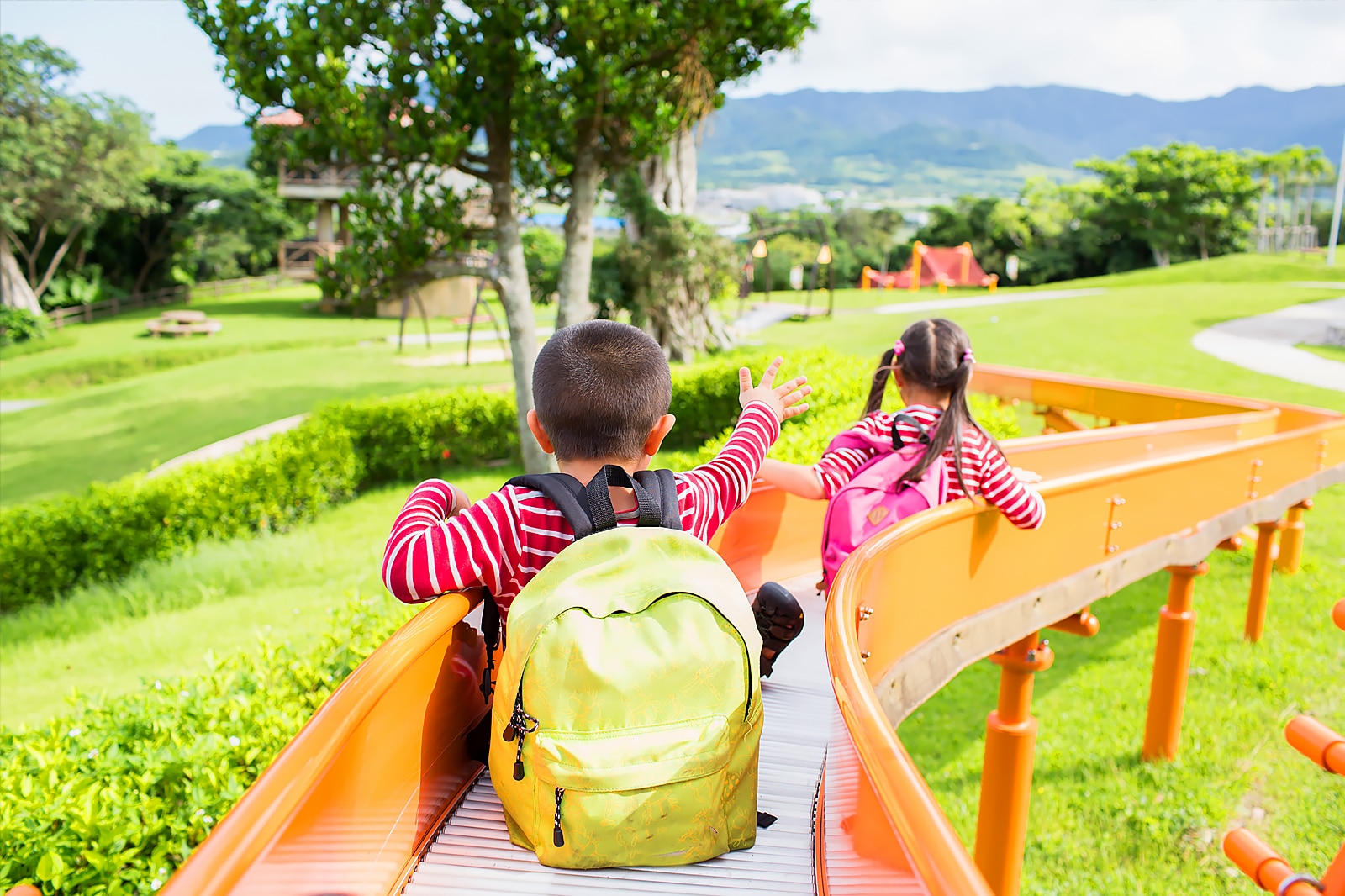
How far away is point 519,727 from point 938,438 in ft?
6.10

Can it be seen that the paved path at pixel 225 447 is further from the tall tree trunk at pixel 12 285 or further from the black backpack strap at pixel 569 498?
the tall tree trunk at pixel 12 285

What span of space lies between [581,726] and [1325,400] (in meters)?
14.6

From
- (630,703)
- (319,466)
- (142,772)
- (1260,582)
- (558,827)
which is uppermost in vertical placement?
(630,703)

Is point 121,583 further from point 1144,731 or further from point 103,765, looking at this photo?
point 1144,731

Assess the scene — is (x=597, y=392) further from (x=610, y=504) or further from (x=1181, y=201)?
(x=1181, y=201)

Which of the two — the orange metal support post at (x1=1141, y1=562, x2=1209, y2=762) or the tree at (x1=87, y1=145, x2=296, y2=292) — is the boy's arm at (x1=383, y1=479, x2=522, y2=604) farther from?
the tree at (x1=87, y1=145, x2=296, y2=292)

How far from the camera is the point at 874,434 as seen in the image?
114 inches

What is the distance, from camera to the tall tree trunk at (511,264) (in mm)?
→ 9008

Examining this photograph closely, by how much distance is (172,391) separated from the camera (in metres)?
17.1

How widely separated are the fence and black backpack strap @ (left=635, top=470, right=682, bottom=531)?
30355mm

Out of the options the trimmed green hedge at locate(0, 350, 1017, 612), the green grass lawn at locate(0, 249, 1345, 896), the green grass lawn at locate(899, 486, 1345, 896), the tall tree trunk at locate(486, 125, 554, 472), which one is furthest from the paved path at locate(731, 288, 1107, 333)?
the green grass lawn at locate(899, 486, 1345, 896)

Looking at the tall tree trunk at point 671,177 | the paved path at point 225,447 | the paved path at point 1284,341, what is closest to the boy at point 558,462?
the paved path at point 225,447

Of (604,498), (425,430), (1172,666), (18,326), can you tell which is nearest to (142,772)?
(604,498)

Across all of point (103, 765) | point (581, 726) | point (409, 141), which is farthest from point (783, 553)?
point (409, 141)
